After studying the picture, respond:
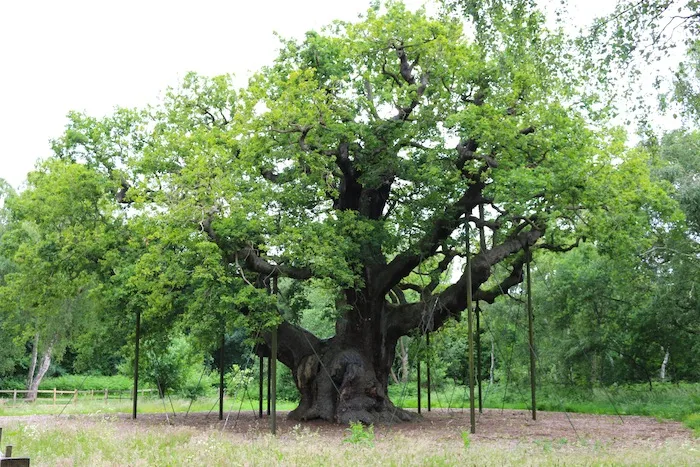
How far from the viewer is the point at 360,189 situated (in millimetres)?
21344

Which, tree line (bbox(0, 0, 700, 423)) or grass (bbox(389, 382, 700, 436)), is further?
grass (bbox(389, 382, 700, 436))

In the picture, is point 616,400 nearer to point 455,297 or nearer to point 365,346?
point 455,297

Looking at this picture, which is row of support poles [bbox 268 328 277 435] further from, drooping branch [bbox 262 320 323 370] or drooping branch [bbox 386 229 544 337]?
drooping branch [bbox 386 229 544 337]

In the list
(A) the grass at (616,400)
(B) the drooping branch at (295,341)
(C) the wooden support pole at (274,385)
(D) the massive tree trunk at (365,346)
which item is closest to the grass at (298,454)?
(C) the wooden support pole at (274,385)

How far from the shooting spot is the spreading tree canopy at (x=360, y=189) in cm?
1736

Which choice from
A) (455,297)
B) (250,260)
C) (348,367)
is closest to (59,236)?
(250,260)

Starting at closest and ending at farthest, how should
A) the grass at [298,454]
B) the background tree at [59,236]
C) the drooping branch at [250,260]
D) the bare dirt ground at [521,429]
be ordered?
the grass at [298,454] < the bare dirt ground at [521,429] < the drooping branch at [250,260] < the background tree at [59,236]

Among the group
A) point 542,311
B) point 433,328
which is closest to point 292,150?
point 433,328

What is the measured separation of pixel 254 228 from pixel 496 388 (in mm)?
23610

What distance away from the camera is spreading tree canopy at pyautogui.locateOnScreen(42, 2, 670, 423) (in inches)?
683

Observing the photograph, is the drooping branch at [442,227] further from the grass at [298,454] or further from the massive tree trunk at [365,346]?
the grass at [298,454]

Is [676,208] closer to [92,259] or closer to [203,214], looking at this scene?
[203,214]

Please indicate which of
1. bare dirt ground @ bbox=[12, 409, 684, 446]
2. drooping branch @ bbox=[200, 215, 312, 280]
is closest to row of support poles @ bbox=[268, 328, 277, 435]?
bare dirt ground @ bbox=[12, 409, 684, 446]

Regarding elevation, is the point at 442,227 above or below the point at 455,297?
above
